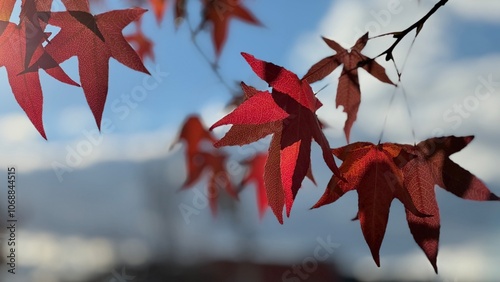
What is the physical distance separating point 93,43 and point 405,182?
374mm

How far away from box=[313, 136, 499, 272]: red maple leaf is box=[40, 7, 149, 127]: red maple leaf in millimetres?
247

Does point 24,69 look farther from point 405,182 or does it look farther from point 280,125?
point 405,182

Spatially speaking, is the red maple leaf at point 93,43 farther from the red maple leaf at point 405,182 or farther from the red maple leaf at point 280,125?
the red maple leaf at point 405,182

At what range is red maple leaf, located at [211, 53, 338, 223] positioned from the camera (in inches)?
20.3

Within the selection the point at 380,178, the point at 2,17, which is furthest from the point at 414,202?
the point at 2,17

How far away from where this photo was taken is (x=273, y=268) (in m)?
4.62

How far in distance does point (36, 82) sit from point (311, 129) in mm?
303

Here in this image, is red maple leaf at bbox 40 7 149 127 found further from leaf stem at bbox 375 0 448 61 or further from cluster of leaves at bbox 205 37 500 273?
leaf stem at bbox 375 0 448 61

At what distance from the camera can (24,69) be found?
1.90ft

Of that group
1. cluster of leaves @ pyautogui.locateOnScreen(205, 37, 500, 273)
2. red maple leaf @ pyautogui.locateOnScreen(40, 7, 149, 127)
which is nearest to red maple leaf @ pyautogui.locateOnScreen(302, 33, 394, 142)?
cluster of leaves @ pyautogui.locateOnScreen(205, 37, 500, 273)

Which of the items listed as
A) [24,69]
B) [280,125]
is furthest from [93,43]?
[280,125]

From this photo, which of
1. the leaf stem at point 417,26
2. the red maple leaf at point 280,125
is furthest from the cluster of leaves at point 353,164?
the leaf stem at point 417,26

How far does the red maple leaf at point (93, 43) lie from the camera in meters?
0.56

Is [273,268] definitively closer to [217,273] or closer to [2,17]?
[217,273]
